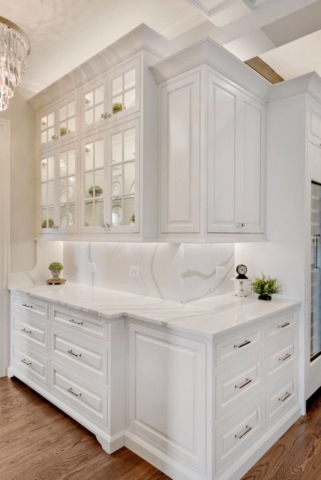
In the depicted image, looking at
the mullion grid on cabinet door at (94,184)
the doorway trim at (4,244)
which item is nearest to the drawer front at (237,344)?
the mullion grid on cabinet door at (94,184)

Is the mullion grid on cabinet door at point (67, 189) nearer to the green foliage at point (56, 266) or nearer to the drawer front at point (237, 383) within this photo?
the green foliage at point (56, 266)

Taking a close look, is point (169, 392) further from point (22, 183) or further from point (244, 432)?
point (22, 183)

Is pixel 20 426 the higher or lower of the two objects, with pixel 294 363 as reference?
lower

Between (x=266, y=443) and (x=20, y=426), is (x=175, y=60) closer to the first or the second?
(x=266, y=443)

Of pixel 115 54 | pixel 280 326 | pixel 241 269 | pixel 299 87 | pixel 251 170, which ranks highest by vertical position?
pixel 115 54

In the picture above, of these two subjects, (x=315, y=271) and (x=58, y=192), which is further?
(x=58, y=192)

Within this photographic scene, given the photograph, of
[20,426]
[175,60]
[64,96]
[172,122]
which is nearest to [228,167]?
[172,122]

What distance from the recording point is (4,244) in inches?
129

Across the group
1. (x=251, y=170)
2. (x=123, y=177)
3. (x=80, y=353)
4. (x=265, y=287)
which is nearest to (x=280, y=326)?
(x=265, y=287)

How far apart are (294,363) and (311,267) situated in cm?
77

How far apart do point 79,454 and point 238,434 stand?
1011 mm

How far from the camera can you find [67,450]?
7.02 feet

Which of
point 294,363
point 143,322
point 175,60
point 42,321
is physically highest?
point 175,60

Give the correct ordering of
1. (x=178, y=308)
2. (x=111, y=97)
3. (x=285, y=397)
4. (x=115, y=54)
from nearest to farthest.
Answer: (x=178, y=308)
(x=285, y=397)
(x=115, y=54)
(x=111, y=97)
